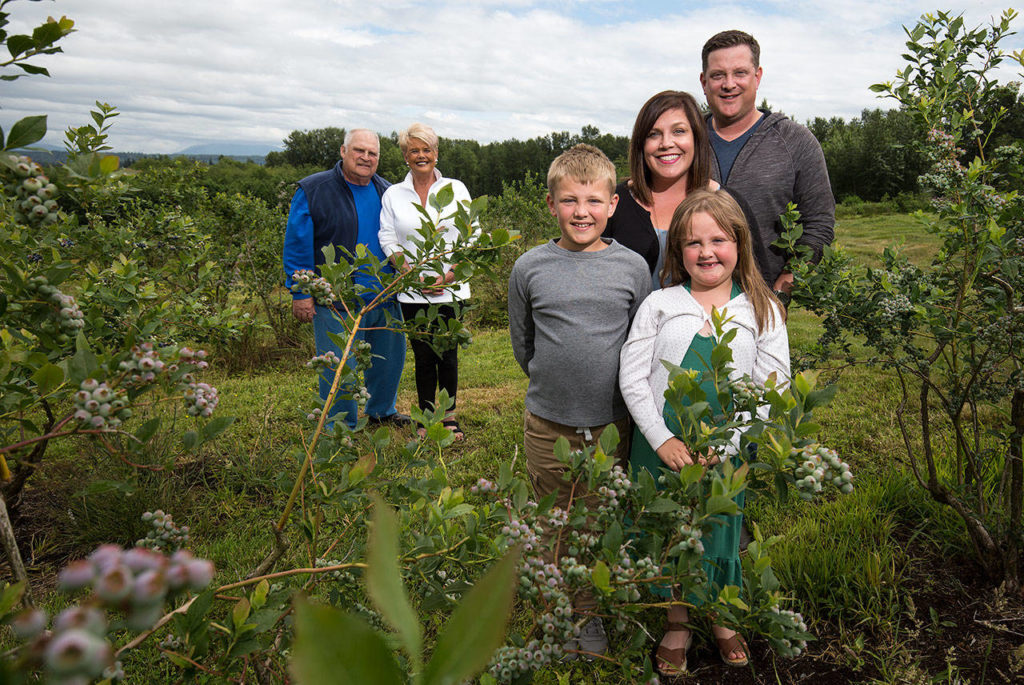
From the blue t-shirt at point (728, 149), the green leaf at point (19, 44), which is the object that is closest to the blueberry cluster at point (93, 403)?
the green leaf at point (19, 44)

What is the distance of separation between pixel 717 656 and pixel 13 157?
2561 millimetres

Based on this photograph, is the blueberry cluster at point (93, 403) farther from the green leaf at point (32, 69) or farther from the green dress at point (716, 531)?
the green dress at point (716, 531)

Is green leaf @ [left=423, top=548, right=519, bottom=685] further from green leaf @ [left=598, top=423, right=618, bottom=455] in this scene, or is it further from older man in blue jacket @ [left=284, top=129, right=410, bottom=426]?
older man in blue jacket @ [left=284, top=129, right=410, bottom=426]

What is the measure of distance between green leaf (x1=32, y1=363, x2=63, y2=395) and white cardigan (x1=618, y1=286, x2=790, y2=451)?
5.49 feet

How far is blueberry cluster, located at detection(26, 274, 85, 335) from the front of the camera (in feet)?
3.98

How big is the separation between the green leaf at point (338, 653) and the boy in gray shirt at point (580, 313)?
7.06ft

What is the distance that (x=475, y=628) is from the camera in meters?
0.28

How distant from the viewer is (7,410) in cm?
125

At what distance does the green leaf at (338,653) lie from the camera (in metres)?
0.25

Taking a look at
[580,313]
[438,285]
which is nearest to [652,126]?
[580,313]

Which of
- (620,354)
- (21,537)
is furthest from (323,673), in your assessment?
(21,537)

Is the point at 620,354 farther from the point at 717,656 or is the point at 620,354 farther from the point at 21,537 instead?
the point at 21,537

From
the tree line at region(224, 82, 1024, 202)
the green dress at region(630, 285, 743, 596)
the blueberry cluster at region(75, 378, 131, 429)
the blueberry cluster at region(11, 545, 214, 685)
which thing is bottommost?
the green dress at region(630, 285, 743, 596)

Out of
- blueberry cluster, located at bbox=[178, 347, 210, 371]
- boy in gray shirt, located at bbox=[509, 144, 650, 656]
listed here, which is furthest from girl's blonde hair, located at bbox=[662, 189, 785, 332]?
blueberry cluster, located at bbox=[178, 347, 210, 371]
